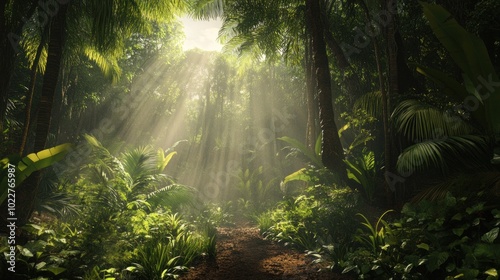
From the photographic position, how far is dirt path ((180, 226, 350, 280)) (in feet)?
13.5

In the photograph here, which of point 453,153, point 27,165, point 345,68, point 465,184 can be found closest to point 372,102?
point 345,68

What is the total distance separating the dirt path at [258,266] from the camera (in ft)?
13.5

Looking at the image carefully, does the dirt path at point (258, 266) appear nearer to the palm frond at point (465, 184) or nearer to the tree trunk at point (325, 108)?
the palm frond at point (465, 184)

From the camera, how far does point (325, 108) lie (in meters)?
6.59

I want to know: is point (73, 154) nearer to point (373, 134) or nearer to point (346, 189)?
point (346, 189)

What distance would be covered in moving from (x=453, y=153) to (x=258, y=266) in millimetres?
3417

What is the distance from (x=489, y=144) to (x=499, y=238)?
1616 mm

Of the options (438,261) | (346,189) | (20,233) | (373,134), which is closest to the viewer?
(438,261)

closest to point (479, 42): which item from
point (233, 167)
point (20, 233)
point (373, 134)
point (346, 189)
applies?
point (346, 189)

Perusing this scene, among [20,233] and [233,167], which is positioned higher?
[233,167]

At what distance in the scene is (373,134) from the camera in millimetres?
9484

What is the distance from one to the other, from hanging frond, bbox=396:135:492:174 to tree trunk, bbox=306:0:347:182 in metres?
2.02

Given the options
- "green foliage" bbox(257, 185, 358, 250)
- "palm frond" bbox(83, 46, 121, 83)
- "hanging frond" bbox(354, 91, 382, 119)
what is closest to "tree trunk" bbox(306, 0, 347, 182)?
"green foliage" bbox(257, 185, 358, 250)

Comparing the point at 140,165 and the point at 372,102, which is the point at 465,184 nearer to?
the point at 372,102
